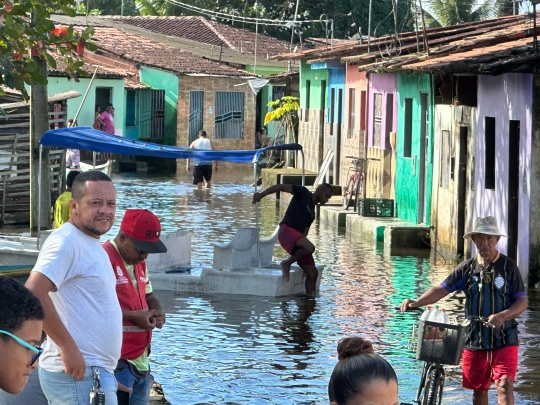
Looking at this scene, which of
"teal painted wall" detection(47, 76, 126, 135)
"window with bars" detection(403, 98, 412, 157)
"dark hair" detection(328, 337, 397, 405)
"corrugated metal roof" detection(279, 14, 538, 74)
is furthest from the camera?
"teal painted wall" detection(47, 76, 126, 135)

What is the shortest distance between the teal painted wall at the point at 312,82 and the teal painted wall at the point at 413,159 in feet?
29.8

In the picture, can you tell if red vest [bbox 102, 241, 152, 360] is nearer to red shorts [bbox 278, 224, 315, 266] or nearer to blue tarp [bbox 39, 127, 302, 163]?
red shorts [bbox 278, 224, 315, 266]

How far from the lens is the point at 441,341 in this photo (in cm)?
711

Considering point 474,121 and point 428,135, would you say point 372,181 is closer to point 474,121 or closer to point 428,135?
point 428,135

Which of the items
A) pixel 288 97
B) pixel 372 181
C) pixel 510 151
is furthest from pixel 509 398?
pixel 288 97

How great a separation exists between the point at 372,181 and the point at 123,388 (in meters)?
19.0

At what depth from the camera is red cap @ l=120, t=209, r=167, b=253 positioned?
644 cm

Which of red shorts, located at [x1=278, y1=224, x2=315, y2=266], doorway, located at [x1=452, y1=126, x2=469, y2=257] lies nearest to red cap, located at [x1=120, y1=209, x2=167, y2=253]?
red shorts, located at [x1=278, y1=224, x2=315, y2=266]

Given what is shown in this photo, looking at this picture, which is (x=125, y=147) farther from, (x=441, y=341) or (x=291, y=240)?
(x=441, y=341)

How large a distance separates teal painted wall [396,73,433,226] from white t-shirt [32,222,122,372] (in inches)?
611

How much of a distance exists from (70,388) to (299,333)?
7.16 m

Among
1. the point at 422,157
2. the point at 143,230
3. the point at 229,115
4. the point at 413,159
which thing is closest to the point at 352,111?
the point at 413,159

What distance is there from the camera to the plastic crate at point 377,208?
22656 millimetres

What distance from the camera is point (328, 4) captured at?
5072 cm
